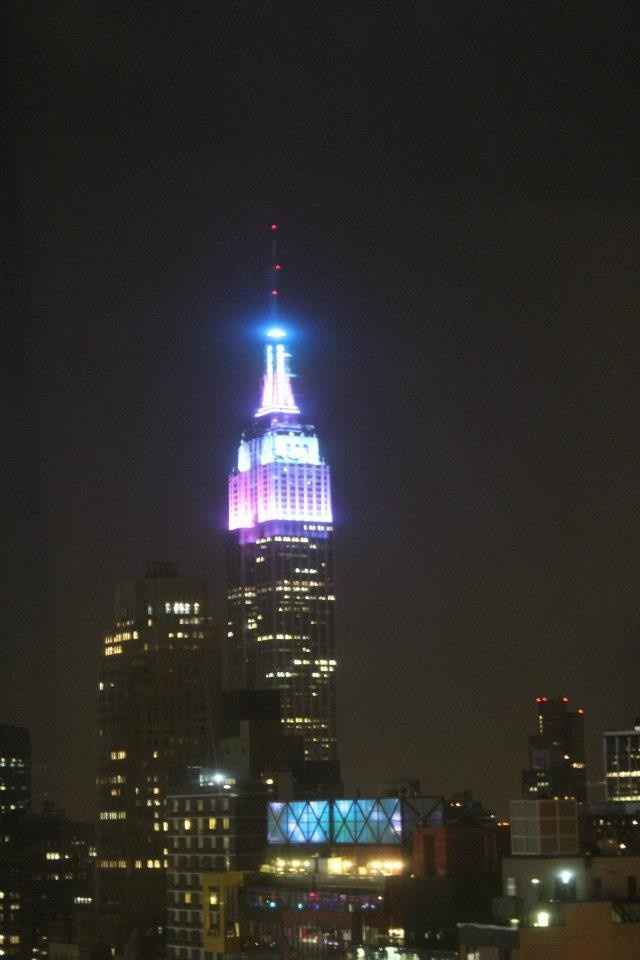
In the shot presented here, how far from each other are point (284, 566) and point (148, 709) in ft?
59.5

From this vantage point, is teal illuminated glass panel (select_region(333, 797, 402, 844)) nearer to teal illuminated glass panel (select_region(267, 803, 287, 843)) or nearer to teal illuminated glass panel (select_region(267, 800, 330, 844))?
teal illuminated glass panel (select_region(267, 800, 330, 844))

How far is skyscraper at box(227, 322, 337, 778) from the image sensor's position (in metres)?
92.8

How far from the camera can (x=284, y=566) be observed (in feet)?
312

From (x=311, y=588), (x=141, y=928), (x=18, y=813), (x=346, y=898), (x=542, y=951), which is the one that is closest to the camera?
(x=542, y=951)

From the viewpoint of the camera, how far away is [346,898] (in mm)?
44000

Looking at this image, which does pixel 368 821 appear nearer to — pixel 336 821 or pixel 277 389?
pixel 336 821

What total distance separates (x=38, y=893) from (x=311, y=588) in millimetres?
22032

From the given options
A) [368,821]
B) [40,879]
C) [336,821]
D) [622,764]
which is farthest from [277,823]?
[622,764]

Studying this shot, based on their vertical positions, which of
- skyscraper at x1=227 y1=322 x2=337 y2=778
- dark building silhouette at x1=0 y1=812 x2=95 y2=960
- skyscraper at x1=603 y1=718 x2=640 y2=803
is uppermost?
skyscraper at x1=227 y1=322 x2=337 y2=778

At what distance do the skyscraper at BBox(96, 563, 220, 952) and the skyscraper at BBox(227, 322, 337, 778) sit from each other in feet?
38.5

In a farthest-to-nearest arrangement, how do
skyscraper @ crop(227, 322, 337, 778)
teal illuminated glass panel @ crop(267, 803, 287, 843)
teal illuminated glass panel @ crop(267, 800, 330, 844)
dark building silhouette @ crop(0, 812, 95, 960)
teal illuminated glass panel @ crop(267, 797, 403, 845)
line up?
1. skyscraper @ crop(227, 322, 337, 778)
2. dark building silhouette @ crop(0, 812, 95, 960)
3. teal illuminated glass panel @ crop(267, 803, 287, 843)
4. teal illuminated glass panel @ crop(267, 800, 330, 844)
5. teal illuminated glass panel @ crop(267, 797, 403, 845)

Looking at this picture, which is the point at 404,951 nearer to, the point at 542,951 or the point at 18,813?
the point at 542,951

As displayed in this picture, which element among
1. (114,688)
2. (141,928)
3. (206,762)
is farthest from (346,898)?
(114,688)

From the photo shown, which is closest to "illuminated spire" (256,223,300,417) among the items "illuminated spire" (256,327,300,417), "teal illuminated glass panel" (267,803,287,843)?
"illuminated spire" (256,327,300,417)
